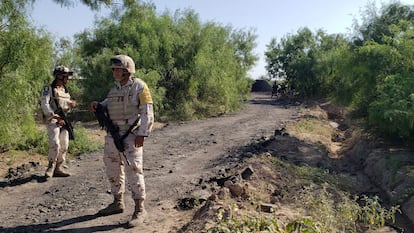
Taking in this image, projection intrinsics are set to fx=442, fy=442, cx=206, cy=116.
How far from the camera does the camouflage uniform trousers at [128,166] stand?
486cm

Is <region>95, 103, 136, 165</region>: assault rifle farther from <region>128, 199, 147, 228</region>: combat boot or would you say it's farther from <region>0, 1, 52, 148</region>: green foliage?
<region>0, 1, 52, 148</region>: green foliage

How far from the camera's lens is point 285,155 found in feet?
32.5

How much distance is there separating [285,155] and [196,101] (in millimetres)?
11331

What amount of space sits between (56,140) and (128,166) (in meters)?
2.42

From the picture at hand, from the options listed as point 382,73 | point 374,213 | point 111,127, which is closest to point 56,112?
point 111,127

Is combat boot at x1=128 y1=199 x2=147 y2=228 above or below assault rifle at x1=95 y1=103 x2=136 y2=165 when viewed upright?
below

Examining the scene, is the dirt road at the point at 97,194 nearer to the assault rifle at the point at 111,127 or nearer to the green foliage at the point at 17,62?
the assault rifle at the point at 111,127

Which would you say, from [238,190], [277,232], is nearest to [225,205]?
[238,190]

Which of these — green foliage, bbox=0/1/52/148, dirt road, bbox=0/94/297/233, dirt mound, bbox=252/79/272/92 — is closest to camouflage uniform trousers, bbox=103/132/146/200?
dirt road, bbox=0/94/297/233

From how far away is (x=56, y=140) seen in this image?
22.3 feet

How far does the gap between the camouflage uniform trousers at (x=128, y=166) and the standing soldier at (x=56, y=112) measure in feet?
6.80

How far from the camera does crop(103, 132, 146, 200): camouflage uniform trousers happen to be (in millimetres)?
4855

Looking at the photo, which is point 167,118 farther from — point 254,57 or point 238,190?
point 254,57

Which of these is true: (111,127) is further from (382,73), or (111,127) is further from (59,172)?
(382,73)
